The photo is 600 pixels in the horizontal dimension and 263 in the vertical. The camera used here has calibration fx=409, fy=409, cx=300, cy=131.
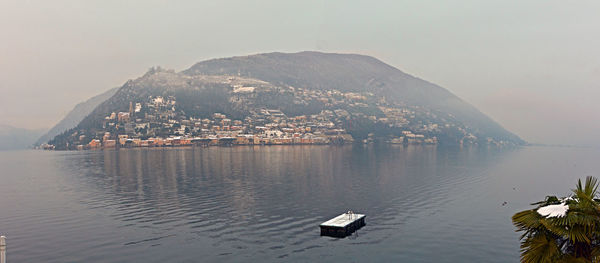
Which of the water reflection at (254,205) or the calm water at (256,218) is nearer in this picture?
the calm water at (256,218)

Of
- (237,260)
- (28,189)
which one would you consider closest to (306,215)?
(237,260)

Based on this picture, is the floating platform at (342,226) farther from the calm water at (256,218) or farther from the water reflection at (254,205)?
the water reflection at (254,205)

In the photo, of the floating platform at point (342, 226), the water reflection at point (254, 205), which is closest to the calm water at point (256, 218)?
the water reflection at point (254, 205)

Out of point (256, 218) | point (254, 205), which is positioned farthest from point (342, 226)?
point (254, 205)

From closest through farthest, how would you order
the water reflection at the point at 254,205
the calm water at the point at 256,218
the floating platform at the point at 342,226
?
the calm water at the point at 256,218 < the water reflection at the point at 254,205 < the floating platform at the point at 342,226

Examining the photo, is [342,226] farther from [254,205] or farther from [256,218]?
[254,205]

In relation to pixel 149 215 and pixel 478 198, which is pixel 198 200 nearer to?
pixel 149 215

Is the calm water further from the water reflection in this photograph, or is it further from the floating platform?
the floating platform

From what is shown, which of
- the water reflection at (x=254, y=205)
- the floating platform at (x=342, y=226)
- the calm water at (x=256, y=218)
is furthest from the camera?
the floating platform at (x=342, y=226)
